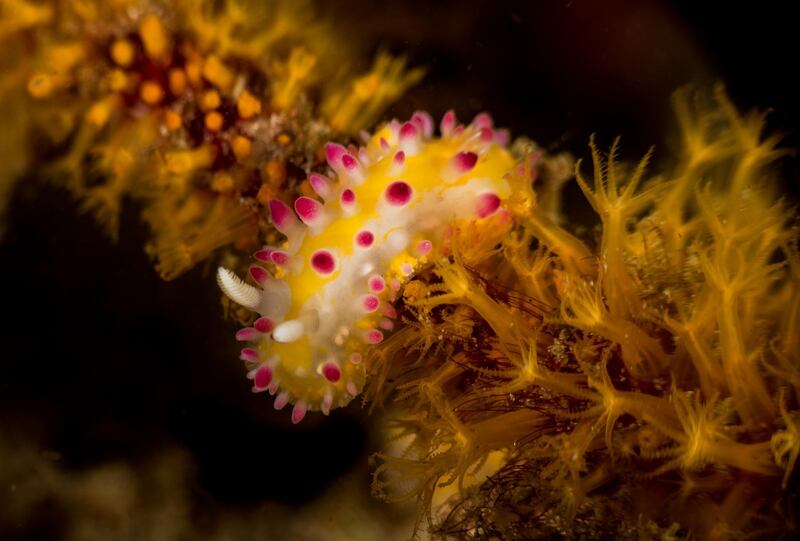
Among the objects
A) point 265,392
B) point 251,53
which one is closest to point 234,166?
point 251,53

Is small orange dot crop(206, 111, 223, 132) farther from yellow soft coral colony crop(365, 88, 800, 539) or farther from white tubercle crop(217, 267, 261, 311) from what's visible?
yellow soft coral colony crop(365, 88, 800, 539)

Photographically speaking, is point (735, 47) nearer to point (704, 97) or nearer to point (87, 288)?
point (704, 97)

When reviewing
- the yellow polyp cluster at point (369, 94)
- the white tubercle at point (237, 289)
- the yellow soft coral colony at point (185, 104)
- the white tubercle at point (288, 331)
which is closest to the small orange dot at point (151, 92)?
the yellow soft coral colony at point (185, 104)

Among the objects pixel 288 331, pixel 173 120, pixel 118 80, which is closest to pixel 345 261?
pixel 288 331

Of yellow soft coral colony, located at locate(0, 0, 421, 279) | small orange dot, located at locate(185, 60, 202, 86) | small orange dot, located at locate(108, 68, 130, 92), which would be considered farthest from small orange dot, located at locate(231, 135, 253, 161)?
small orange dot, located at locate(108, 68, 130, 92)

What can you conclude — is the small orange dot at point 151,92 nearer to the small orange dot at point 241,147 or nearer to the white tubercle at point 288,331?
the small orange dot at point 241,147

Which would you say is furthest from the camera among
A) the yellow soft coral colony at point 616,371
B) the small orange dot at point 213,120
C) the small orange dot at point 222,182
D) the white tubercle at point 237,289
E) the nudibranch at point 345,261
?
the small orange dot at point 222,182
